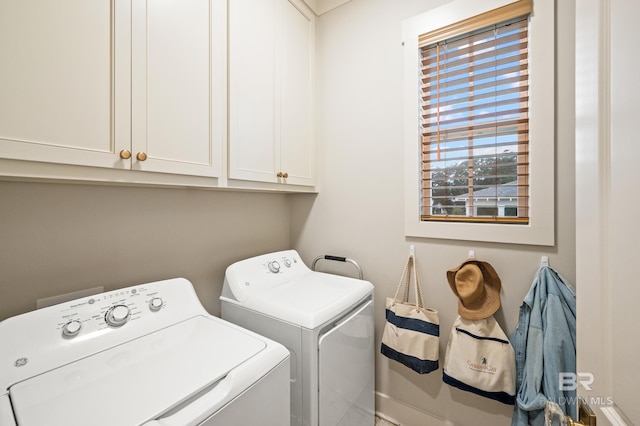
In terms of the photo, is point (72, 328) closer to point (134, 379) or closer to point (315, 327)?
point (134, 379)

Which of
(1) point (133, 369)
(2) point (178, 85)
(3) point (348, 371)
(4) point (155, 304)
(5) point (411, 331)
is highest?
(2) point (178, 85)

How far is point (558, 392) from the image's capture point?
1147 mm

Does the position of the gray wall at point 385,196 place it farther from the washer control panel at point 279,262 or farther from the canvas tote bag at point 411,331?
the washer control panel at point 279,262

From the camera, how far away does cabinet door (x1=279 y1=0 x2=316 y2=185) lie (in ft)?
5.52

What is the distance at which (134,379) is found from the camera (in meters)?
0.77

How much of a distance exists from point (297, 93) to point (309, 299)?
53.1 inches

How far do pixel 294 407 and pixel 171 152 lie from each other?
1.22 m

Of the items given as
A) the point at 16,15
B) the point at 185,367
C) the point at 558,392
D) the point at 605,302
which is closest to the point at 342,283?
the point at 185,367

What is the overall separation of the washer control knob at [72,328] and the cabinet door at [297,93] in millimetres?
1175

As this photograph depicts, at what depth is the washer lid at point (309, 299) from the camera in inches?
45.4

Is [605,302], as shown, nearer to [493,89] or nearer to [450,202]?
[450,202]

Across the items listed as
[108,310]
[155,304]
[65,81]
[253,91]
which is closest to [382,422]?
[155,304]

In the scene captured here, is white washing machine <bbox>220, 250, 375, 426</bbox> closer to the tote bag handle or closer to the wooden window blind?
the tote bag handle

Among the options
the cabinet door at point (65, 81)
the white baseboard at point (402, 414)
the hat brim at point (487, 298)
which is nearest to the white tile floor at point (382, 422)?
the white baseboard at point (402, 414)
